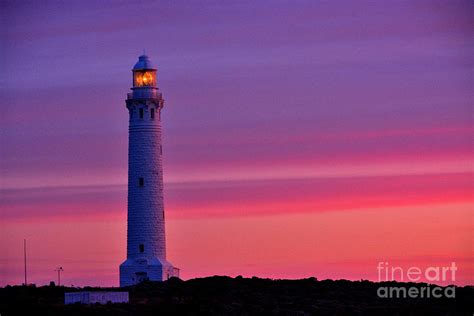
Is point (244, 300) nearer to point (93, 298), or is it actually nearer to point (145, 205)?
point (93, 298)

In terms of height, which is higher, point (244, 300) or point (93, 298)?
point (244, 300)

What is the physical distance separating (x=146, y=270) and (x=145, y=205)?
341cm

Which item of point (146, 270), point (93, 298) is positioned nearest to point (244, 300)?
point (93, 298)

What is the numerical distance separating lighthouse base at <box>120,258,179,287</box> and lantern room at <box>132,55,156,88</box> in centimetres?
972

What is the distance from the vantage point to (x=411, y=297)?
275ft

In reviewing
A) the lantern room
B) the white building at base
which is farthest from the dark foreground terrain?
the lantern room

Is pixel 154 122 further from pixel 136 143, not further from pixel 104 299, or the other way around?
pixel 104 299

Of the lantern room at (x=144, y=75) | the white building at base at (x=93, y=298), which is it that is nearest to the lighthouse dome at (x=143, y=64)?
the lantern room at (x=144, y=75)

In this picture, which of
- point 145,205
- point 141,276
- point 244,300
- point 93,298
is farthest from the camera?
point 141,276

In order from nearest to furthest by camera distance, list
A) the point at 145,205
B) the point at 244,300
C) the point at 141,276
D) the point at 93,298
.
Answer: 1. the point at 93,298
2. the point at 244,300
3. the point at 145,205
4. the point at 141,276

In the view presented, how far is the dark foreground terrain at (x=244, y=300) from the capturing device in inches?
2842

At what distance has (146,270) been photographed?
9019 centimetres

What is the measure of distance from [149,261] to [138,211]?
268 centimetres

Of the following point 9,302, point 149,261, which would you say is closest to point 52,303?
point 9,302
